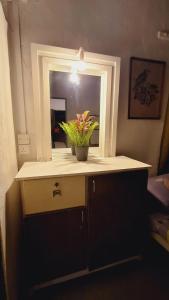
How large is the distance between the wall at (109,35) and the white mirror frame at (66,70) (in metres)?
0.08

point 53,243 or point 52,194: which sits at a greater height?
point 52,194

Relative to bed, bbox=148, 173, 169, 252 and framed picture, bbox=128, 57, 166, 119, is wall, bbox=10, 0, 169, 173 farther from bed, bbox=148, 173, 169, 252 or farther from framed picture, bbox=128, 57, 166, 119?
bed, bbox=148, 173, 169, 252

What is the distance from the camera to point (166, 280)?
4.10 ft

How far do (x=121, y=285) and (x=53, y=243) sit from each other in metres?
0.67

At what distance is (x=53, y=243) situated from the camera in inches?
42.1

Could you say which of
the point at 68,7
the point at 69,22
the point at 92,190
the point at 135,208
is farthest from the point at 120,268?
the point at 68,7

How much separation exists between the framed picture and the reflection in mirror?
1.23 feet

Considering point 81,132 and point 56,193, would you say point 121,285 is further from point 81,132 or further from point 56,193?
point 81,132

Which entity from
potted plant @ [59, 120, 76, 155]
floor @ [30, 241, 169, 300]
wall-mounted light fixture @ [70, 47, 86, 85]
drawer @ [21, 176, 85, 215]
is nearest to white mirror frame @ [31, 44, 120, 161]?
wall-mounted light fixture @ [70, 47, 86, 85]

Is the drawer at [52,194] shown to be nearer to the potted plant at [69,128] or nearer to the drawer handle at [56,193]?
the drawer handle at [56,193]

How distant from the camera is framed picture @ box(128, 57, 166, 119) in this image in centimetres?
152

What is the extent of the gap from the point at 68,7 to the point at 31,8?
296 mm

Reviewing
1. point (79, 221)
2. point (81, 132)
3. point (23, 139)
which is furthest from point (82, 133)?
point (79, 221)

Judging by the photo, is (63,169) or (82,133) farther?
(82,133)
